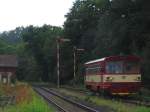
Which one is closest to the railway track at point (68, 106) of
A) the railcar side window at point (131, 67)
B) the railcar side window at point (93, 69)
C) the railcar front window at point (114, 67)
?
the railcar side window at point (93, 69)

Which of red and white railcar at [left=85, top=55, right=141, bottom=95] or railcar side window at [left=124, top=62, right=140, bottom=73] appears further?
railcar side window at [left=124, top=62, right=140, bottom=73]

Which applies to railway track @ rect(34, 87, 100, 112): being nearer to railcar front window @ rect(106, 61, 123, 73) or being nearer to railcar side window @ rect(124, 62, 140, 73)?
railcar front window @ rect(106, 61, 123, 73)

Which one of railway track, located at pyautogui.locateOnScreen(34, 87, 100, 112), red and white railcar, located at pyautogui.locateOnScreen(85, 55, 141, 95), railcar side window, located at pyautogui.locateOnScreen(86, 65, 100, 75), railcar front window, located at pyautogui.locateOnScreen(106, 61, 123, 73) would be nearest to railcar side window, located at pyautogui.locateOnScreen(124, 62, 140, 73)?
red and white railcar, located at pyautogui.locateOnScreen(85, 55, 141, 95)

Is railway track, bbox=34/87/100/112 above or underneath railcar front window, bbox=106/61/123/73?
underneath

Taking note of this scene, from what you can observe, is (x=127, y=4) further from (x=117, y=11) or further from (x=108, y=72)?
(x=108, y=72)

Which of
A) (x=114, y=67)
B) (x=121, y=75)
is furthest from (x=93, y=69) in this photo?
(x=121, y=75)

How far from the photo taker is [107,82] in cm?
3772

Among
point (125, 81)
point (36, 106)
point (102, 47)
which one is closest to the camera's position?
point (36, 106)

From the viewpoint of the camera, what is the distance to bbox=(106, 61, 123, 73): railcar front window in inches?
1492

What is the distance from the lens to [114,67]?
38.1 meters

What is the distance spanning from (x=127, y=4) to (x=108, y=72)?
68.5ft

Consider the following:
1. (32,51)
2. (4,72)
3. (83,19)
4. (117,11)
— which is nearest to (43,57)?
(32,51)

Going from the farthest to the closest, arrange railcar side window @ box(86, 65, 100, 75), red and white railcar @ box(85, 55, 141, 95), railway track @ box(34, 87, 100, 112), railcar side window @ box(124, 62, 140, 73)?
railcar side window @ box(86, 65, 100, 75)
railcar side window @ box(124, 62, 140, 73)
red and white railcar @ box(85, 55, 141, 95)
railway track @ box(34, 87, 100, 112)

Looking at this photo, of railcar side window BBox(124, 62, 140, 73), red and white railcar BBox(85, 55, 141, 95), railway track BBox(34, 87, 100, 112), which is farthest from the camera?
railcar side window BBox(124, 62, 140, 73)
